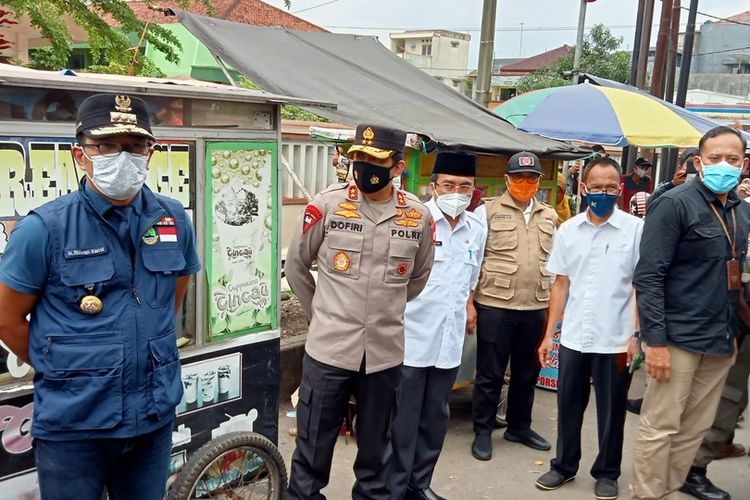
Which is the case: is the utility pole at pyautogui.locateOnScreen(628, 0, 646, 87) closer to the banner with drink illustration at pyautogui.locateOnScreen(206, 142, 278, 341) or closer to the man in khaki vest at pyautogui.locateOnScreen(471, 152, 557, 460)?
the man in khaki vest at pyautogui.locateOnScreen(471, 152, 557, 460)

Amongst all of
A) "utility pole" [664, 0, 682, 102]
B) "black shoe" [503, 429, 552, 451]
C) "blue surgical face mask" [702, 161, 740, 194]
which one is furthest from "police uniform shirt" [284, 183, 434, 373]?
"utility pole" [664, 0, 682, 102]

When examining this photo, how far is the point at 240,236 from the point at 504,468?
7.64ft

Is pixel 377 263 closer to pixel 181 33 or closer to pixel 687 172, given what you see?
pixel 687 172

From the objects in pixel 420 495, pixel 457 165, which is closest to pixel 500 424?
pixel 420 495

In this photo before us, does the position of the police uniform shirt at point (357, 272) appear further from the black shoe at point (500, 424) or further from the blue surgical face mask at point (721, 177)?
the black shoe at point (500, 424)

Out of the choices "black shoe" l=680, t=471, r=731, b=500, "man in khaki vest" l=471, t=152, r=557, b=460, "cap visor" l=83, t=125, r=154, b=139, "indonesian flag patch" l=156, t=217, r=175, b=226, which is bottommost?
"black shoe" l=680, t=471, r=731, b=500

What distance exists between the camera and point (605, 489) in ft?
13.3

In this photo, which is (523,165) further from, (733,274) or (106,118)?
(106,118)

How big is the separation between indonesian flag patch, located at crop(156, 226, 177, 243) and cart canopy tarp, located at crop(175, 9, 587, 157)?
2142 millimetres

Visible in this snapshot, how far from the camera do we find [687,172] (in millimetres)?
5422

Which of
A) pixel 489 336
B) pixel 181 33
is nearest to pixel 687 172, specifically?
pixel 489 336

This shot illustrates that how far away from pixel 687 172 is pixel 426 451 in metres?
3.17

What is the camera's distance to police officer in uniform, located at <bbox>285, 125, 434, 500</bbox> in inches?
118

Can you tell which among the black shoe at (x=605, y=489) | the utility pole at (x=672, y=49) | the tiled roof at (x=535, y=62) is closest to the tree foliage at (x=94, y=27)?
the black shoe at (x=605, y=489)
